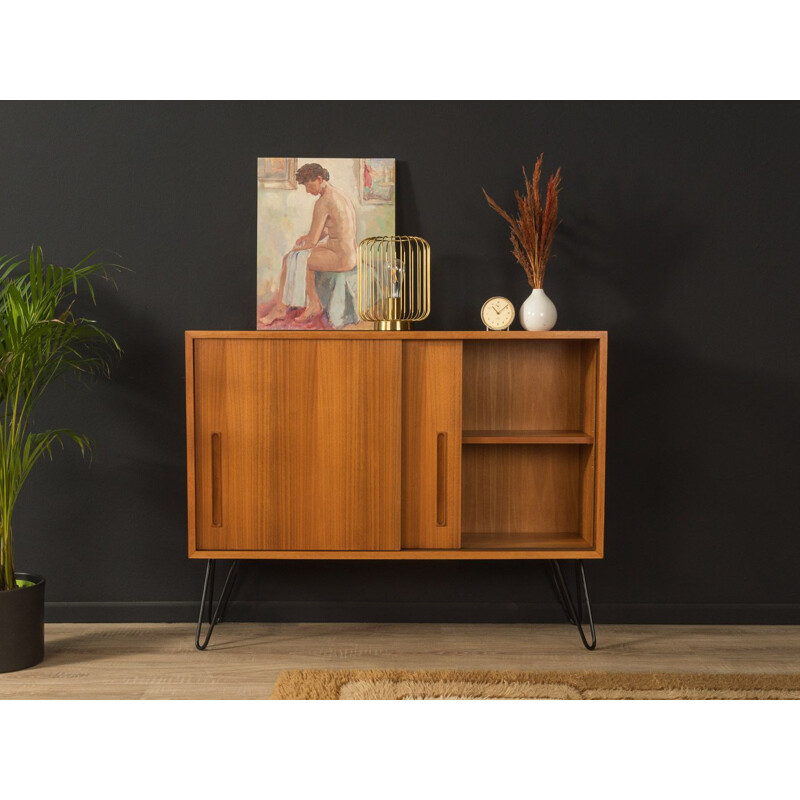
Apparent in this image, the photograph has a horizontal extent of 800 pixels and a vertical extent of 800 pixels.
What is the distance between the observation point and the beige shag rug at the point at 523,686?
2791 mm

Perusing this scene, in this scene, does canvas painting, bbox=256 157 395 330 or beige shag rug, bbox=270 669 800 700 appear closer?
beige shag rug, bbox=270 669 800 700

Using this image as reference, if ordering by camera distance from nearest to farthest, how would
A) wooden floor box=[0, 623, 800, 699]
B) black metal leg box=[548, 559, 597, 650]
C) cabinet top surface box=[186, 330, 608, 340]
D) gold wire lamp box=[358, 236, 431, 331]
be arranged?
1. wooden floor box=[0, 623, 800, 699]
2. cabinet top surface box=[186, 330, 608, 340]
3. gold wire lamp box=[358, 236, 431, 331]
4. black metal leg box=[548, 559, 597, 650]

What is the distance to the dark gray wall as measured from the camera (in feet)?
11.3

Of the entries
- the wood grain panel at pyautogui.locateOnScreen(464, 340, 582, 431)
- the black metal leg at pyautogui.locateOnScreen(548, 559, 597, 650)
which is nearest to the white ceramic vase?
the wood grain panel at pyautogui.locateOnScreen(464, 340, 582, 431)

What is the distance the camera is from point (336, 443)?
3.12m

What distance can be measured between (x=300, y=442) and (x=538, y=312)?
1.08m

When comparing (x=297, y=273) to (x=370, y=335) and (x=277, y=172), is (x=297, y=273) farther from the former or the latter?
(x=370, y=335)

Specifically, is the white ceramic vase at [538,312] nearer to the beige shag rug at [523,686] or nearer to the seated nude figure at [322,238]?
the seated nude figure at [322,238]

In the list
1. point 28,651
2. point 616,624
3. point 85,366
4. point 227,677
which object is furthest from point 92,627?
point 616,624

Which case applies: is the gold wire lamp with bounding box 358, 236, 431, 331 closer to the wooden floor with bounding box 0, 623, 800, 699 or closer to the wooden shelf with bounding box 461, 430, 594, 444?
the wooden shelf with bounding box 461, 430, 594, 444

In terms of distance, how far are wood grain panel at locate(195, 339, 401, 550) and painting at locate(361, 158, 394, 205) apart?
733 mm

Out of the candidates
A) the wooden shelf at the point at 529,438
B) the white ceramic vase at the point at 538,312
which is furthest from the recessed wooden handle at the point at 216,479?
the white ceramic vase at the point at 538,312

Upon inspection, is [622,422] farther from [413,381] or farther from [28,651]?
[28,651]

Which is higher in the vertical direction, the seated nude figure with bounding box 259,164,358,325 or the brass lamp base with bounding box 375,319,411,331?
the seated nude figure with bounding box 259,164,358,325
